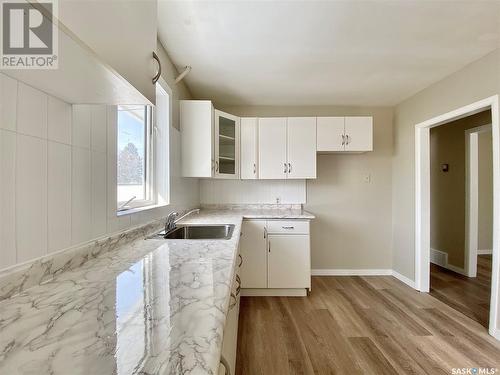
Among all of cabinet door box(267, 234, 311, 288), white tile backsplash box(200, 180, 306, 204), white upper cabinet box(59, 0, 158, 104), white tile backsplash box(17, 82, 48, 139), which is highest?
white upper cabinet box(59, 0, 158, 104)

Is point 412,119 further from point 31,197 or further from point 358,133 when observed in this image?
point 31,197

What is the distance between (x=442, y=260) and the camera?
136 inches

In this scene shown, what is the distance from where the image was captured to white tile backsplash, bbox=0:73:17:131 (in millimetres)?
655

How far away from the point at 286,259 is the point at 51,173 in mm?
2218

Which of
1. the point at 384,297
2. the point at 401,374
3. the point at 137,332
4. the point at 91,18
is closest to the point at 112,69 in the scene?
the point at 91,18

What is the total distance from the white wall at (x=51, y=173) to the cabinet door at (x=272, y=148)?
1859mm

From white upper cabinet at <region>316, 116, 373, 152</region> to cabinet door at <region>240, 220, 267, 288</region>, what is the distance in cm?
124

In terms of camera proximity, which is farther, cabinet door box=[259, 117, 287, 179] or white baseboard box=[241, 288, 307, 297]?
cabinet door box=[259, 117, 287, 179]

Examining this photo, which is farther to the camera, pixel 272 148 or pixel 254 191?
pixel 254 191

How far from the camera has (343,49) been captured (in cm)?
189

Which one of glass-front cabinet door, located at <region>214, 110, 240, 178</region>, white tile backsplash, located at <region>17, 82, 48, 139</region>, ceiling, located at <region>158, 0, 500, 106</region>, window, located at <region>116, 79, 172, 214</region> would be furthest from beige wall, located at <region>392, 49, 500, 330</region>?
white tile backsplash, located at <region>17, 82, 48, 139</region>

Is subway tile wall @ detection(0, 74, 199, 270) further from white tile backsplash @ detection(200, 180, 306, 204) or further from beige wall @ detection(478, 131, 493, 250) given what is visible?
beige wall @ detection(478, 131, 493, 250)

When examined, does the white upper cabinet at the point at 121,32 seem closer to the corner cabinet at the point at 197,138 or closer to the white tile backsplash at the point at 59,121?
the white tile backsplash at the point at 59,121

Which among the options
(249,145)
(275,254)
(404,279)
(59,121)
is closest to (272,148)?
(249,145)
